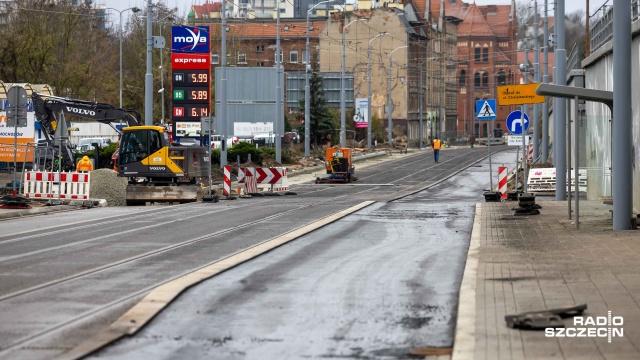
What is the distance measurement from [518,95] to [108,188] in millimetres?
15782

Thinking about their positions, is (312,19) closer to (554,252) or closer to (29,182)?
(29,182)

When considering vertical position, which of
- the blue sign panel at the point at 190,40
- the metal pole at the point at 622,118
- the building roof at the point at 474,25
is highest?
the building roof at the point at 474,25

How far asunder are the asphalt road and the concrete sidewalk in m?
0.35

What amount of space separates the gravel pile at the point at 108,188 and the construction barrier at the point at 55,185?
9.16 feet

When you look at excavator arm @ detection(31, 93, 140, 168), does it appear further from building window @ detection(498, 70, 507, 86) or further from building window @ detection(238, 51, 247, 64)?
building window @ detection(498, 70, 507, 86)

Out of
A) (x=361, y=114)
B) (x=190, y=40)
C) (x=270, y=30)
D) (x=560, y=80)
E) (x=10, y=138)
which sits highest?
(x=270, y=30)

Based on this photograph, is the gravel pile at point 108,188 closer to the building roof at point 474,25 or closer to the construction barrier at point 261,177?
the construction barrier at point 261,177

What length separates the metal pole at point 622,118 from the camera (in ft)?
67.2

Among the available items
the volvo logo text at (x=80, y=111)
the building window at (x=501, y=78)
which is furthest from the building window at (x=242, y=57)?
the building window at (x=501, y=78)

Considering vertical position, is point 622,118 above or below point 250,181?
above

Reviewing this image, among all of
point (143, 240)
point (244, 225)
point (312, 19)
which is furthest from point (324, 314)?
point (312, 19)

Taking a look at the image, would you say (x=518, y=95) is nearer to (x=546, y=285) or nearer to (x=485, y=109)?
(x=485, y=109)

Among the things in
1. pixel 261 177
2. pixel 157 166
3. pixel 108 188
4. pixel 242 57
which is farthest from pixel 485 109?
pixel 242 57

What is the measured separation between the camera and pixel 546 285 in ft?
42.5
